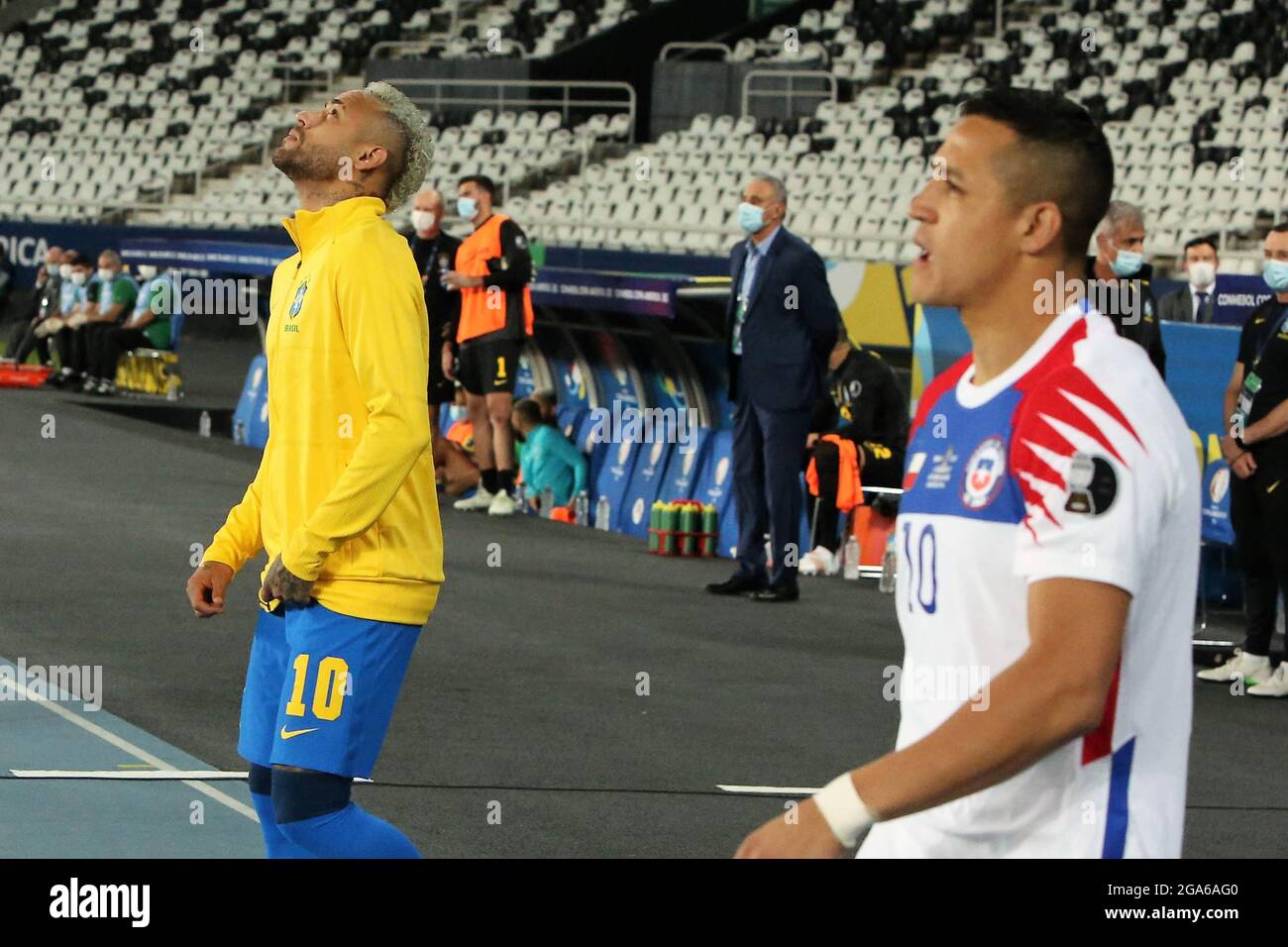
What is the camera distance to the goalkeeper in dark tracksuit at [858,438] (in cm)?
1209

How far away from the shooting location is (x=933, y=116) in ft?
81.7

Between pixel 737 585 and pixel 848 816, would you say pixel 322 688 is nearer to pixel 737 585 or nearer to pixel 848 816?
pixel 848 816

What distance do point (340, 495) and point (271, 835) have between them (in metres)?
0.70

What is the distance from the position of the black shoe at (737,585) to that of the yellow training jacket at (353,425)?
6.88m

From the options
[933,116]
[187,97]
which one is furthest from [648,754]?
[187,97]

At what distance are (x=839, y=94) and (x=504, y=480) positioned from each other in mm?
15575

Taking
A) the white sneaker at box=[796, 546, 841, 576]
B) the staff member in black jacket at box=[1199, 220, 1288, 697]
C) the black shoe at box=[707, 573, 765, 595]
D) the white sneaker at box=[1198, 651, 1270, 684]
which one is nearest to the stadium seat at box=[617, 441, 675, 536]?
the white sneaker at box=[796, 546, 841, 576]

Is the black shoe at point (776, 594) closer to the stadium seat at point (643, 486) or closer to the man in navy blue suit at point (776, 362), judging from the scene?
the man in navy blue suit at point (776, 362)

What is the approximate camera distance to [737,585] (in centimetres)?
1104

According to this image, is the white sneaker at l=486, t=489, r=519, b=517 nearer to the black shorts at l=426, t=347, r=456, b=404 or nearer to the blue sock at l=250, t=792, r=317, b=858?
the black shorts at l=426, t=347, r=456, b=404

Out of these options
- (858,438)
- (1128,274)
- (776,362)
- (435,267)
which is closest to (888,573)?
(858,438)

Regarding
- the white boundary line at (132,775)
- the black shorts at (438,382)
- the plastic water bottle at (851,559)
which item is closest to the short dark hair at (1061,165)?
the white boundary line at (132,775)

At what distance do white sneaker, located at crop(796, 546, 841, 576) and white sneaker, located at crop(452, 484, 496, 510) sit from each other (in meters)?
2.66
